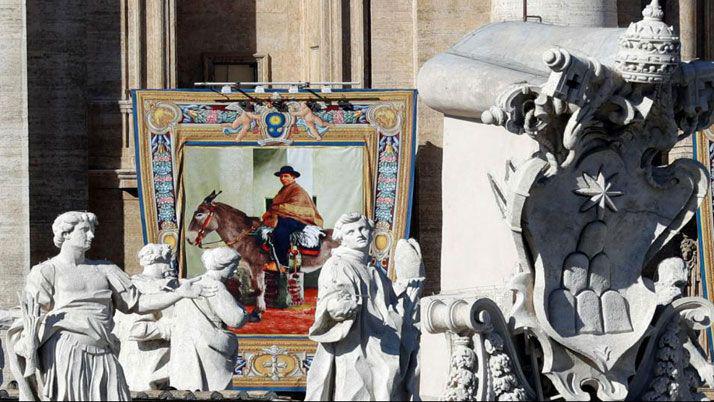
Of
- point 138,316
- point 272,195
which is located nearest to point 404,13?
point 272,195

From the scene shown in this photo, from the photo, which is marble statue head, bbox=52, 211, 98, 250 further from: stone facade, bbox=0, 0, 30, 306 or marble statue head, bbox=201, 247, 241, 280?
stone facade, bbox=0, 0, 30, 306

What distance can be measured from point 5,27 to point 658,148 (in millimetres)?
10412

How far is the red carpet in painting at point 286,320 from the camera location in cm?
3338

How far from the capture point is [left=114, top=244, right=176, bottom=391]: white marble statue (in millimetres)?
26547

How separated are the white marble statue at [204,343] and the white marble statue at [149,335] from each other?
532mm

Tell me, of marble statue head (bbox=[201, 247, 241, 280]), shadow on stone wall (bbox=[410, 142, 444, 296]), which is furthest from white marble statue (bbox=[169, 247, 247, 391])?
shadow on stone wall (bbox=[410, 142, 444, 296])

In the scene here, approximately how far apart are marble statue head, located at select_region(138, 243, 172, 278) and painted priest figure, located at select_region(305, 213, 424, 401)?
381 cm

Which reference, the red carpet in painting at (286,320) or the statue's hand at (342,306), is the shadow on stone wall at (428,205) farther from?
the statue's hand at (342,306)

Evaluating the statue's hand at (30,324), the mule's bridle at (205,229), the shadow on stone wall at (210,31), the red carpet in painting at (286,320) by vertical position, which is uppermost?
the shadow on stone wall at (210,31)

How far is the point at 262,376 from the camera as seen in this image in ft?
108

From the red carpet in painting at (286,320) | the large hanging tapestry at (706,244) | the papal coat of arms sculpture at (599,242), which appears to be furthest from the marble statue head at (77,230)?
the large hanging tapestry at (706,244)

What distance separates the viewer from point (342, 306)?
23141 mm

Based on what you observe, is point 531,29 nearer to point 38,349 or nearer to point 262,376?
point 38,349

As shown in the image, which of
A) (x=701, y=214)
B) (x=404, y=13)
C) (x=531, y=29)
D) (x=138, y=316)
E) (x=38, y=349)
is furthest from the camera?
(x=404, y=13)
